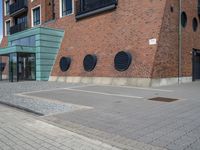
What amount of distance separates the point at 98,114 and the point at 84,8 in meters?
17.1

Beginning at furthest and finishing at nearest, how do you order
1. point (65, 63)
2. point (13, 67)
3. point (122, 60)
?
point (13, 67)
point (65, 63)
point (122, 60)

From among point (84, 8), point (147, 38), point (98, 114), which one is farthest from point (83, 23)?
point (98, 114)

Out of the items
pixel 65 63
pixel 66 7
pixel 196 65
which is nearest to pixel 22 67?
pixel 65 63

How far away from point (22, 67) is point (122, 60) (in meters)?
11.9

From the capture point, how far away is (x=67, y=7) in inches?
1022

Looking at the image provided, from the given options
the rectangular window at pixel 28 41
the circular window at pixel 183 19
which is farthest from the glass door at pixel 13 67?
the circular window at pixel 183 19

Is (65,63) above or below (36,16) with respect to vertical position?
below

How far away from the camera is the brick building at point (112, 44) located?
1691 centimetres

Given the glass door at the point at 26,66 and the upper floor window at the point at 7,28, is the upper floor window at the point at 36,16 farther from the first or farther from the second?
the upper floor window at the point at 7,28

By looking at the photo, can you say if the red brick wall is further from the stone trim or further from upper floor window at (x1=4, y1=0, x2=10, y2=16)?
upper floor window at (x1=4, y1=0, x2=10, y2=16)

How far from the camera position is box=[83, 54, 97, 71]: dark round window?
20.3 m

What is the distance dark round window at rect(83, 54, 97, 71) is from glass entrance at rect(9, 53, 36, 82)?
6.40 metres

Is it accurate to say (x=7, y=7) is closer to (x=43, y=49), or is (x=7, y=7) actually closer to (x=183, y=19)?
(x=43, y=49)

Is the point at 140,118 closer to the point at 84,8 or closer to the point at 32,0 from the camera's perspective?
the point at 84,8
